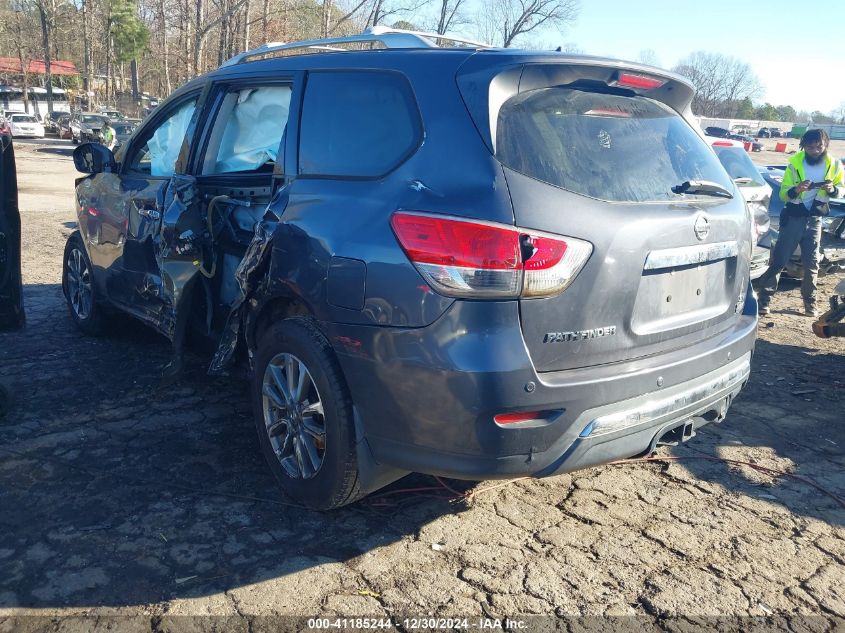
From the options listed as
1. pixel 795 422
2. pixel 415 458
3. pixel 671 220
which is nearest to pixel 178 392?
pixel 415 458

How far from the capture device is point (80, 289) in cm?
582

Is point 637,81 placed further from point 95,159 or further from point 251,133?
point 95,159

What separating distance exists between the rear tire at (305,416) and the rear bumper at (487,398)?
11cm

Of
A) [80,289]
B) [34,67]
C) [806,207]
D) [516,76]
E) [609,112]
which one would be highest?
[34,67]

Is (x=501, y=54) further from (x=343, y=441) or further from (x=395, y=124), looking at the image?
(x=343, y=441)

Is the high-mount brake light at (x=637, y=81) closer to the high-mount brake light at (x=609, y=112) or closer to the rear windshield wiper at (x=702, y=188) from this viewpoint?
the high-mount brake light at (x=609, y=112)

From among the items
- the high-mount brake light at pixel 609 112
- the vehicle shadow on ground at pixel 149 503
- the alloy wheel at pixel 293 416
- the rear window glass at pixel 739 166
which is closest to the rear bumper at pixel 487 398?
the alloy wheel at pixel 293 416

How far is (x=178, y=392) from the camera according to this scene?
15.4 ft

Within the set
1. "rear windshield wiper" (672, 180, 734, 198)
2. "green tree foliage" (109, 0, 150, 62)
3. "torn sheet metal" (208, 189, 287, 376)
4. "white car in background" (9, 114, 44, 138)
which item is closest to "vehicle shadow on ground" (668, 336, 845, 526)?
"rear windshield wiper" (672, 180, 734, 198)

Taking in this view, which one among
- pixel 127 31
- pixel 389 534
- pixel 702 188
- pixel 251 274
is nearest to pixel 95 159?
pixel 251 274

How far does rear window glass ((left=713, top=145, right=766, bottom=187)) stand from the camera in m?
8.78

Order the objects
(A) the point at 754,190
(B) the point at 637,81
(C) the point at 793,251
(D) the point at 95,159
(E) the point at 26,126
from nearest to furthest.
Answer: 1. (B) the point at 637,81
2. (D) the point at 95,159
3. (C) the point at 793,251
4. (A) the point at 754,190
5. (E) the point at 26,126

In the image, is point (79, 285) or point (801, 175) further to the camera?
point (801, 175)

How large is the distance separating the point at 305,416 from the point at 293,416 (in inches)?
3.9
